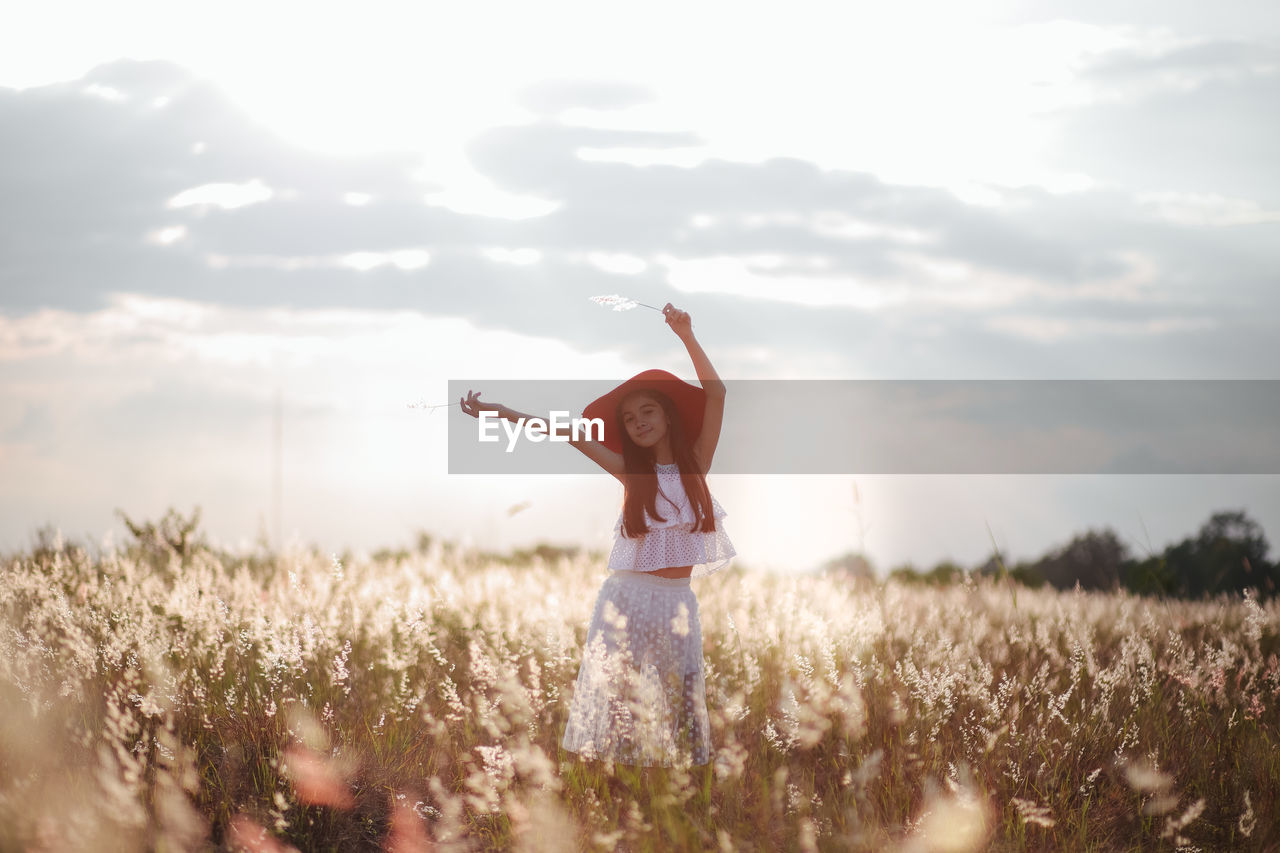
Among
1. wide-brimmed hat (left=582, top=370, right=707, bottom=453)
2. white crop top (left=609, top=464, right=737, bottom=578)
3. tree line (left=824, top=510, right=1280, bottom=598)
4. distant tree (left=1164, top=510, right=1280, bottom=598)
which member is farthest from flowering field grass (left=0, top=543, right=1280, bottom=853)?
distant tree (left=1164, top=510, right=1280, bottom=598)

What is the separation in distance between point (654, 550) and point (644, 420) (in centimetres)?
65

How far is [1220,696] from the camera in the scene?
514 centimetres

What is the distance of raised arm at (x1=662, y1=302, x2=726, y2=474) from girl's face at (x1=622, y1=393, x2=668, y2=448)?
0.71ft

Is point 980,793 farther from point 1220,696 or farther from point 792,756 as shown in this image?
point 1220,696

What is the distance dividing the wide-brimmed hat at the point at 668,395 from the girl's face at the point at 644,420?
8 cm

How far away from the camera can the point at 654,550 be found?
13.7 ft

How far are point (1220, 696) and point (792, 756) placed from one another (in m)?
2.79

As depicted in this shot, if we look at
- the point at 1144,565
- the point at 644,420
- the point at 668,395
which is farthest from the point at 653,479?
the point at 1144,565

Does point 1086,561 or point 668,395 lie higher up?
point 668,395

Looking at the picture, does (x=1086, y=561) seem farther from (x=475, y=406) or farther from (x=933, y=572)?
(x=475, y=406)

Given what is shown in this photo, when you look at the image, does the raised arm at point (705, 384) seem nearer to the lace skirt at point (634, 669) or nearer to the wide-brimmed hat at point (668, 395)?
the wide-brimmed hat at point (668, 395)

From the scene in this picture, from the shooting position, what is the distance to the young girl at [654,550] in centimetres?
401

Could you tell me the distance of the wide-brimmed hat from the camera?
14.6 ft

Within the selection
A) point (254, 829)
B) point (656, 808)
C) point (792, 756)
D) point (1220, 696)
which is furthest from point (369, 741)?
point (1220, 696)
